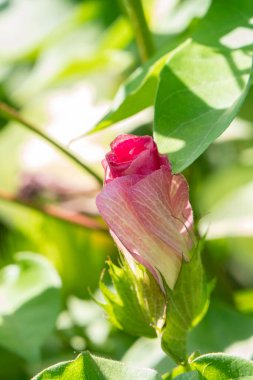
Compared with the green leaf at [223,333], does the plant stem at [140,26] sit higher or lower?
higher

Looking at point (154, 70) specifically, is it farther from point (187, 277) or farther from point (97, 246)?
point (97, 246)

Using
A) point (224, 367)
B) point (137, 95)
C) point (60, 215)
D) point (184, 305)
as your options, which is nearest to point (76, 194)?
point (60, 215)

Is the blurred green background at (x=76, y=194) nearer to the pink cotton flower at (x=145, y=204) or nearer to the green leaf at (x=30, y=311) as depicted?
the green leaf at (x=30, y=311)

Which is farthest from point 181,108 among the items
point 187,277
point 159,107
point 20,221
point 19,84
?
point 19,84

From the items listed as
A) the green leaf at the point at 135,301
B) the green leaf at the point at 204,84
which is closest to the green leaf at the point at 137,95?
the green leaf at the point at 204,84

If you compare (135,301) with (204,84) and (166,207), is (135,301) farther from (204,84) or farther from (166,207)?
(204,84)

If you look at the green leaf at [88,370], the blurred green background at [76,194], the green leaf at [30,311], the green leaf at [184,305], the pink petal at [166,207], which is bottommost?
the blurred green background at [76,194]
